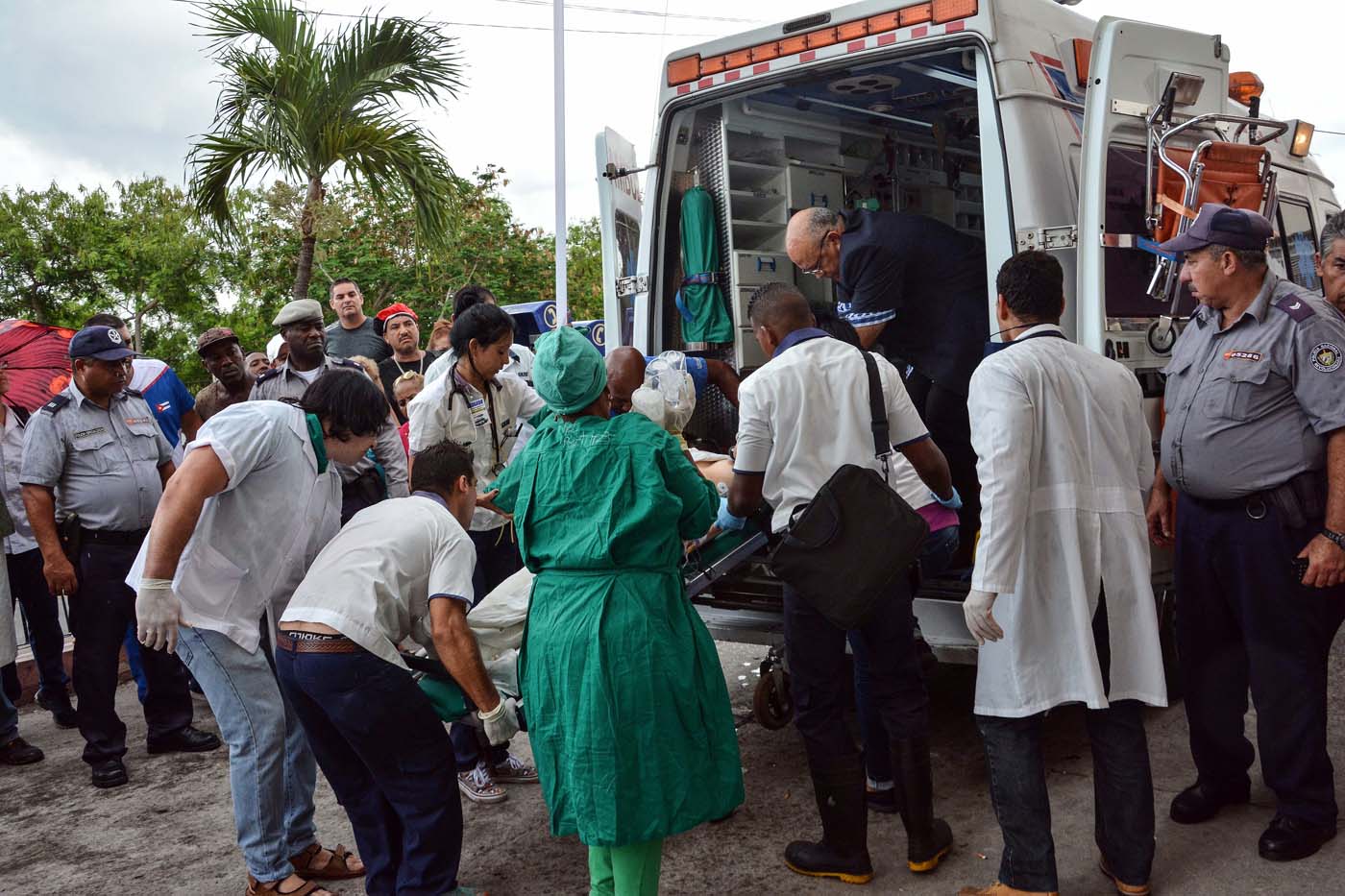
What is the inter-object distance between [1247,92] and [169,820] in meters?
5.21

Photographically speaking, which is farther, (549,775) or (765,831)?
(765,831)

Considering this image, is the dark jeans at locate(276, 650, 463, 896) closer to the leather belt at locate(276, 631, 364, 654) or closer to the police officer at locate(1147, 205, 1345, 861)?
the leather belt at locate(276, 631, 364, 654)

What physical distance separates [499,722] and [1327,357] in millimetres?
2435

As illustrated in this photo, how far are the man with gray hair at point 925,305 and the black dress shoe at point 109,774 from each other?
134 inches

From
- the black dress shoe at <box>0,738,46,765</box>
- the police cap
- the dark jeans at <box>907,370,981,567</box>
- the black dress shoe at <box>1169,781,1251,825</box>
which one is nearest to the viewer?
the black dress shoe at <box>1169,781,1251,825</box>

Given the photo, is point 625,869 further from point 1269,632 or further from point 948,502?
point 1269,632

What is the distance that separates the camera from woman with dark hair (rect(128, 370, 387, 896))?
3137 mm

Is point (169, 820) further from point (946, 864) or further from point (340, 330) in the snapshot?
point (340, 330)

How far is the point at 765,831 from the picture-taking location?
3.72 m

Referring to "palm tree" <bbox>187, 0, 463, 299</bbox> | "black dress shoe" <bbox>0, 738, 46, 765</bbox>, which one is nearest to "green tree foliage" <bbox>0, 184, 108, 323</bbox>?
"palm tree" <bbox>187, 0, 463, 299</bbox>

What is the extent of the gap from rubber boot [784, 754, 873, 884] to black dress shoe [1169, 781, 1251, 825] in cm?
101

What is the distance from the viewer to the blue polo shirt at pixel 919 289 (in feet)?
15.0

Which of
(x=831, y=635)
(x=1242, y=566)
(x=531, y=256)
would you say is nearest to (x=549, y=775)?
(x=831, y=635)

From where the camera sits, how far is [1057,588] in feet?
9.78
